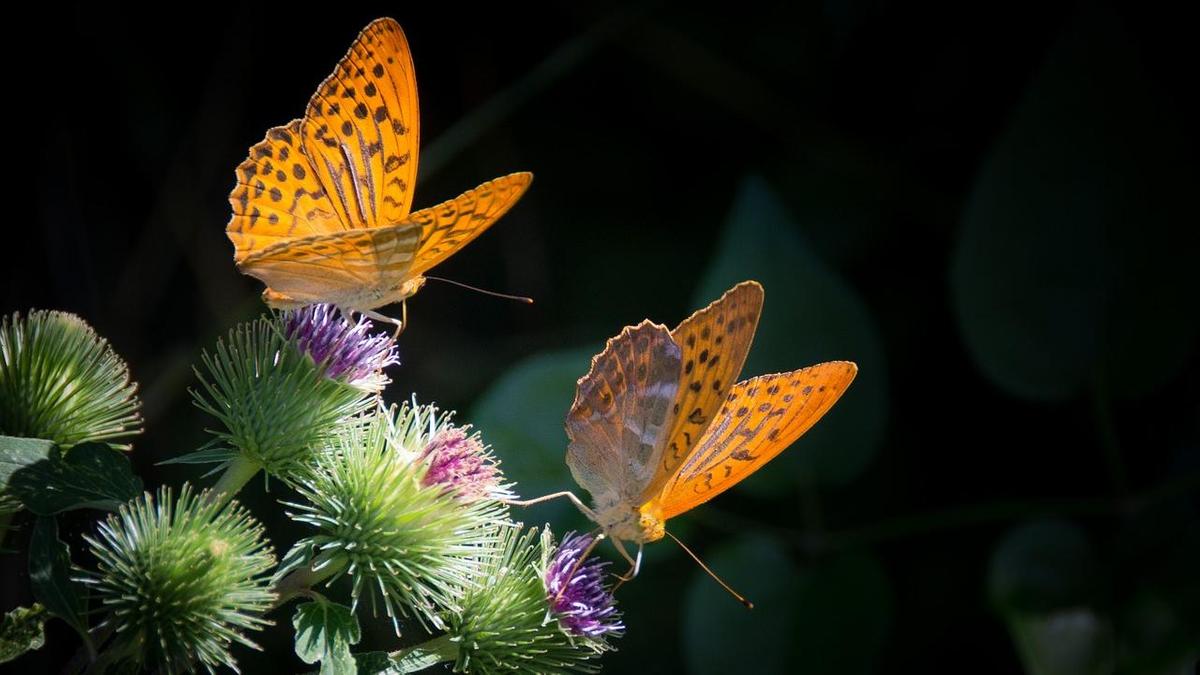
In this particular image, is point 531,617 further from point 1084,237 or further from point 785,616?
point 1084,237

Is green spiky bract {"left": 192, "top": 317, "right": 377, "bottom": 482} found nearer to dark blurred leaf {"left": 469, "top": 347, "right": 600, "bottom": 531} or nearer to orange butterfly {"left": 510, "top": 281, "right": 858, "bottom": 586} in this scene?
orange butterfly {"left": 510, "top": 281, "right": 858, "bottom": 586}

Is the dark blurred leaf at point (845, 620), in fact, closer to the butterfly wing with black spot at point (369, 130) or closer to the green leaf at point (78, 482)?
the butterfly wing with black spot at point (369, 130)

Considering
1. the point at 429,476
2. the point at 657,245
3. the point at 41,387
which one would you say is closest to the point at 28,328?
the point at 41,387

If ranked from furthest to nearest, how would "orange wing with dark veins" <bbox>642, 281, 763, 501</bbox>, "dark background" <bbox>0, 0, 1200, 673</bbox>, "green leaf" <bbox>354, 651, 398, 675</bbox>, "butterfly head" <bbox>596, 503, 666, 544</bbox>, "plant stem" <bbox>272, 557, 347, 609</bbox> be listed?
"dark background" <bbox>0, 0, 1200, 673</bbox> < "butterfly head" <bbox>596, 503, 666, 544</bbox> < "orange wing with dark veins" <bbox>642, 281, 763, 501</bbox> < "plant stem" <bbox>272, 557, 347, 609</bbox> < "green leaf" <bbox>354, 651, 398, 675</bbox>

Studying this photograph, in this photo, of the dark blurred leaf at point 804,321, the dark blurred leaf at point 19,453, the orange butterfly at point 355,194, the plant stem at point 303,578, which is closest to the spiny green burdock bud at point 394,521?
the plant stem at point 303,578

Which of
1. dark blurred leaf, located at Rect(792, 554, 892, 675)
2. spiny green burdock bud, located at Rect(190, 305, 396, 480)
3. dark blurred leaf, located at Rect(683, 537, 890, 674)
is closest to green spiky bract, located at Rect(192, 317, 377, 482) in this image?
spiny green burdock bud, located at Rect(190, 305, 396, 480)
